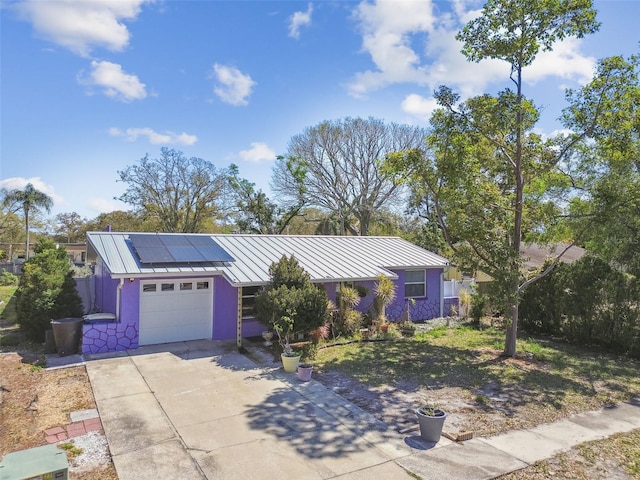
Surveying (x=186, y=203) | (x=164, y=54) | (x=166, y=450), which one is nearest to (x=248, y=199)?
(x=186, y=203)

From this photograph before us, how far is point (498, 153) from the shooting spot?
511 inches

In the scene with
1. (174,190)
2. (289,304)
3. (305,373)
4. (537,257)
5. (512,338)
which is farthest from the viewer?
(174,190)

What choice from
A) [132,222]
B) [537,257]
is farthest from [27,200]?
[537,257]

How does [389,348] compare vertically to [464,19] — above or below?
below

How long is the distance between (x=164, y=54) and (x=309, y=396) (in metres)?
10.5

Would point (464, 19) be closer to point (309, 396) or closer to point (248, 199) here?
point (309, 396)

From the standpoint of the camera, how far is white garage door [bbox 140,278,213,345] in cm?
1178

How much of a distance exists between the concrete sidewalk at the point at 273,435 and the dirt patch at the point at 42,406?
218mm

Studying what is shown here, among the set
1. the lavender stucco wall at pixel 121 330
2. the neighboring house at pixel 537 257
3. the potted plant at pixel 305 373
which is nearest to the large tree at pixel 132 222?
the lavender stucco wall at pixel 121 330

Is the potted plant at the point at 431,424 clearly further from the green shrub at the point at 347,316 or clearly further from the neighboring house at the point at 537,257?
the neighboring house at the point at 537,257

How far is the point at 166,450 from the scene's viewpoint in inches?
236

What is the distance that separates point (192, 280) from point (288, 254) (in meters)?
3.94

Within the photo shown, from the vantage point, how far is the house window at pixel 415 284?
54.7 feet

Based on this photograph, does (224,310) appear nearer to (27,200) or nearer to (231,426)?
(231,426)
